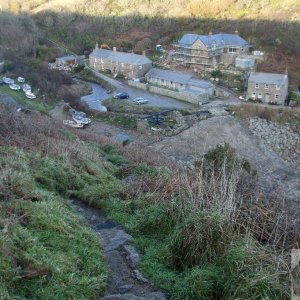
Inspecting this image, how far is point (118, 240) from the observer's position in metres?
6.20

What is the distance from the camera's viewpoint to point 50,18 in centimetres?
5697

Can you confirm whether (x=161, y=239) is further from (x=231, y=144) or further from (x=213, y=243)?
(x=231, y=144)

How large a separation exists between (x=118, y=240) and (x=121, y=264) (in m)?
0.66

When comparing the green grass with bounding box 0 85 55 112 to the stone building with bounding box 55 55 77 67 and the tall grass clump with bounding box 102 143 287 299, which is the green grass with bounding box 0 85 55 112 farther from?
the tall grass clump with bounding box 102 143 287 299

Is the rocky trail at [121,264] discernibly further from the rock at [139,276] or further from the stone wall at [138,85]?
the stone wall at [138,85]

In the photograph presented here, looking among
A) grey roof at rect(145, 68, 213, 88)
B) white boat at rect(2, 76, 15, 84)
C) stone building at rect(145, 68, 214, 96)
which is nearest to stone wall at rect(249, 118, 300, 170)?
stone building at rect(145, 68, 214, 96)

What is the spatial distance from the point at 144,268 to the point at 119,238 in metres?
0.95

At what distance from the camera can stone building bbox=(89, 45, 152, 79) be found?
39812 millimetres

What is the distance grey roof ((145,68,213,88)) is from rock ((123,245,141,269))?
2947cm

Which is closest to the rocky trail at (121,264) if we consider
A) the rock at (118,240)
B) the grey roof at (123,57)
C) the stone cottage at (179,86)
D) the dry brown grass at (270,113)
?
the rock at (118,240)

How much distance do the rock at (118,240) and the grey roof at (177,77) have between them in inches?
1140

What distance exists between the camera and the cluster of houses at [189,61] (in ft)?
117

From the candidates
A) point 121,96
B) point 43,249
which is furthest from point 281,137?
point 43,249

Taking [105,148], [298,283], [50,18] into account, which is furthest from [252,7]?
[298,283]
